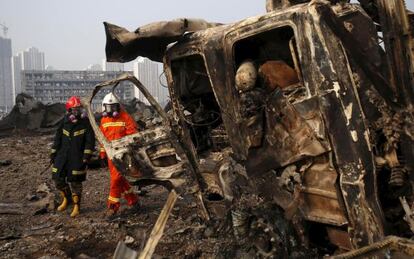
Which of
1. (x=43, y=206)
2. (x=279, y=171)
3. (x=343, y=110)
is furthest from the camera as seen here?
(x=43, y=206)

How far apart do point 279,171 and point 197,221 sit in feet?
7.26

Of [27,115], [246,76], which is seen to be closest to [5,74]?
[27,115]

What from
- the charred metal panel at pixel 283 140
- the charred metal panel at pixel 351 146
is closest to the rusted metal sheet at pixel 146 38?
the charred metal panel at pixel 283 140

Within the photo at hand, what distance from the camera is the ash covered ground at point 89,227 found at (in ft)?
15.0

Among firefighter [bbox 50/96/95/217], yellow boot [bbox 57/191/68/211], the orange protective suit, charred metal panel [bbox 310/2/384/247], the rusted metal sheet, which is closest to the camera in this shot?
Result: charred metal panel [bbox 310/2/384/247]

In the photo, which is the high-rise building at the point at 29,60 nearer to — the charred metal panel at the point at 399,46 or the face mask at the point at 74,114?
the face mask at the point at 74,114

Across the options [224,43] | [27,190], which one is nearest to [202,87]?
[224,43]

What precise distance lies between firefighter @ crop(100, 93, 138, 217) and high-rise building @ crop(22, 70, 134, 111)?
1233 inches

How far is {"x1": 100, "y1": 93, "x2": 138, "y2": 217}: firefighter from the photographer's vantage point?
5.95 meters

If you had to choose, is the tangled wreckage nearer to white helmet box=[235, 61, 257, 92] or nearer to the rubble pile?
white helmet box=[235, 61, 257, 92]

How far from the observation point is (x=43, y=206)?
663 centimetres

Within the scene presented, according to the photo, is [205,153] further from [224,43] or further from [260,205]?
[224,43]

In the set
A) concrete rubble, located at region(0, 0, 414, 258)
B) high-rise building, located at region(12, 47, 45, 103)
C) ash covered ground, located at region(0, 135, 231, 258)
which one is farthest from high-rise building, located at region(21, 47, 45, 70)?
concrete rubble, located at region(0, 0, 414, 258)

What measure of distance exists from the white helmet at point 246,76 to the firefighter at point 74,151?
11.3ft
